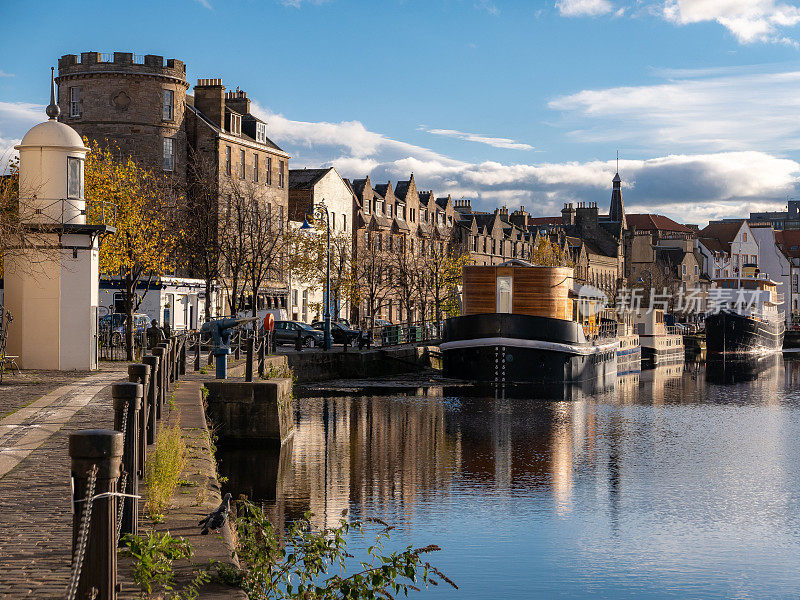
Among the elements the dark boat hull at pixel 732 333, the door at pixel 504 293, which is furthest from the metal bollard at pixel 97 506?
the dark boat hull at pixel 732 333

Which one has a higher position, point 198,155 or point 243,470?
point 198,155

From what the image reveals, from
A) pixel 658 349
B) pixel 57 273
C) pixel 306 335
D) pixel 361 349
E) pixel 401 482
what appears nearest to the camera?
pixel 401 482

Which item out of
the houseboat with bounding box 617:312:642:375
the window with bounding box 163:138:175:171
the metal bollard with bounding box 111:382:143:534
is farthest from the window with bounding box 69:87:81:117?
the metal bollard with bounding box 111:382:143:534

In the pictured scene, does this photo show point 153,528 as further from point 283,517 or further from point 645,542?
point 645,542

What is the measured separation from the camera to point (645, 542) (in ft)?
47.7

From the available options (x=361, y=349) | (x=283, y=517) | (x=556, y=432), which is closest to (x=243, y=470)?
(x=283, y=517)

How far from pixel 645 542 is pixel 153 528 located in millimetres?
7672

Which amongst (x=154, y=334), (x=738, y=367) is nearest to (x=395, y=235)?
(x=738, y=367)

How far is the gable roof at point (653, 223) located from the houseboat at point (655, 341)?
270 ft

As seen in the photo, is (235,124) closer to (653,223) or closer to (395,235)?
(395,235)

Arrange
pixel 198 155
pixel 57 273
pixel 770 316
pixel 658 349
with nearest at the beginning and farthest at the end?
pixel 57 273
pixel 198 155
pixel 658 349
pixel 770 316

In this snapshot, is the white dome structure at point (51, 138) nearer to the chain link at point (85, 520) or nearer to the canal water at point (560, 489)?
the canal water at point (560, 489)

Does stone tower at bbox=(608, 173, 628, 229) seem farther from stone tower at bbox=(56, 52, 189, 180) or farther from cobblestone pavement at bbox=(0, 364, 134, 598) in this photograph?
cobblestone pavement at bbox=(0, 364, 134, 598)

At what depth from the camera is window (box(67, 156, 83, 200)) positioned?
2710 cm
